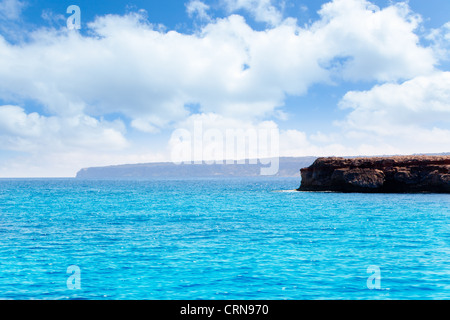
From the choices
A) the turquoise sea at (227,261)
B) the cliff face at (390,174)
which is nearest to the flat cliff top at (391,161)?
the cliff face at (390,174)

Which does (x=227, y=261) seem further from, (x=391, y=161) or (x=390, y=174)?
(x=391, y=161)

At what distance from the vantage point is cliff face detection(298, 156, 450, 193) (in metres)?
84.7

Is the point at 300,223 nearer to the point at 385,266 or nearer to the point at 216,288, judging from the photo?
the point at 385,266

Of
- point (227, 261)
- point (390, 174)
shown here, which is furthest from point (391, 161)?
point (227, 261)

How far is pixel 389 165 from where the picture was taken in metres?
90.1

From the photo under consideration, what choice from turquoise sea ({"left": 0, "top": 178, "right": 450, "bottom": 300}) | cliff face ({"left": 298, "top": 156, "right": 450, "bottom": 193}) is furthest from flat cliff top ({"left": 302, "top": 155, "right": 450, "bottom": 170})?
turquoise sea ({"left": 0, "top": 178, "right": 450, "bottom": 300})

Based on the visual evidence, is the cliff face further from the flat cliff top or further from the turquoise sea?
the turquoise sea

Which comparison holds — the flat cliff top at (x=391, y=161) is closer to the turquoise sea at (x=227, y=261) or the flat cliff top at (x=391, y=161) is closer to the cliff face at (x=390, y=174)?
the cliff face at (x=390, y=174)

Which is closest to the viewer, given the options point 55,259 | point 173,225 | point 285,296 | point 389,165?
point 285,296

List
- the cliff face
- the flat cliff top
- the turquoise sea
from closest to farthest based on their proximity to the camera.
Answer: the turquoise sea
the cliff face
the flat cliff top
